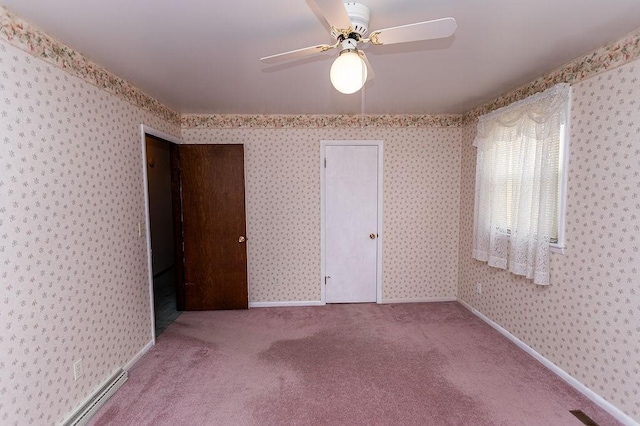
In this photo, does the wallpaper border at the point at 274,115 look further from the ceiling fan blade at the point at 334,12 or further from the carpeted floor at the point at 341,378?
the carpeted floor at the point at 341,378

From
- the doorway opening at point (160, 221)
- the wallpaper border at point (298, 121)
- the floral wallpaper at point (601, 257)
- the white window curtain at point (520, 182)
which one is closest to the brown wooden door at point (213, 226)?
the wallpaper border at point (298, 121)

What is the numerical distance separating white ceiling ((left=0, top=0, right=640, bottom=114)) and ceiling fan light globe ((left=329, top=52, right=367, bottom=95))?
0.35 m

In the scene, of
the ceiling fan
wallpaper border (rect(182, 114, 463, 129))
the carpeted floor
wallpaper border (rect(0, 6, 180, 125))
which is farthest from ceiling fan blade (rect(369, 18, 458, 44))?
wallpaper border (rect(182, 114, 463, 129))

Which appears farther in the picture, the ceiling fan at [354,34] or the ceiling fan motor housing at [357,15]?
the ceiling fan motor housing at [357,15]

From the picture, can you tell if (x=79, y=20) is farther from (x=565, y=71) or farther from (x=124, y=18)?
(x=565, y=71)

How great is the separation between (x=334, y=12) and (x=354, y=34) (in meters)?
0.26

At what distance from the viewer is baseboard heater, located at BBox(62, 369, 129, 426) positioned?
5.74 feet

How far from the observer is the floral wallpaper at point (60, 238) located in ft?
4.73

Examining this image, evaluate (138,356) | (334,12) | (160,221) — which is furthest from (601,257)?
(160,221)

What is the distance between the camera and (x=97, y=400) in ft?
6.27

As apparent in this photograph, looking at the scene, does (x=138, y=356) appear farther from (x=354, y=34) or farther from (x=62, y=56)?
(x=354, y=34)

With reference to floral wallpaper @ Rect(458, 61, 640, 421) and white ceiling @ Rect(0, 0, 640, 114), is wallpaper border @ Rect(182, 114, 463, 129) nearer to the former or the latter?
white ceiling @ Rect(0, 0, 640, 114)

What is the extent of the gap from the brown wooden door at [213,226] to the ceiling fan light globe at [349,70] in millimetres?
2240

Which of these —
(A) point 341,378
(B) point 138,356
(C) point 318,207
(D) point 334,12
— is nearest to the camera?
(D) point 334,12
